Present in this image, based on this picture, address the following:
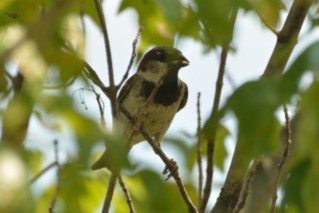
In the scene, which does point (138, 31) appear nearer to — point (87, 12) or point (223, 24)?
point (87, 12)

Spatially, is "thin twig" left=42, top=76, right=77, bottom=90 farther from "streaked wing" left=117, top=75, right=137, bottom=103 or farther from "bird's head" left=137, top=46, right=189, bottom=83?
"streaked wing" left=117, top=75, right=137, bottom=103

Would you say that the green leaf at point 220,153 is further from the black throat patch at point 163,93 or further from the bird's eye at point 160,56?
the bird's eye at point 160,56

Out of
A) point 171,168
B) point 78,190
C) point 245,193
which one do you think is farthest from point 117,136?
point 171,168

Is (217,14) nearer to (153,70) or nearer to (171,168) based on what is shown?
(171,168)

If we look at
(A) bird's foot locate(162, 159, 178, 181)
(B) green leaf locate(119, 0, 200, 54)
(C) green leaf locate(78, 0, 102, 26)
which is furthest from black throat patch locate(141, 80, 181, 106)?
(C) green leaf locate(78, 0, 102, 26)

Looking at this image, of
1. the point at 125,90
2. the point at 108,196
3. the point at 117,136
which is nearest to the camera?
the point at 117,136

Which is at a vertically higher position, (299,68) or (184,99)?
(299,68)

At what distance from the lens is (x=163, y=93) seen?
4.62 meters

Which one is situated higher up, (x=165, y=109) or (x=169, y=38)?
(x=169, y=38)

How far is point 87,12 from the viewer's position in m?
2.54

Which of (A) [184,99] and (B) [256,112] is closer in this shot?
(B) [256,112]

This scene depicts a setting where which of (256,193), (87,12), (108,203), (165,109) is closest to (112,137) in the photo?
(108,203)

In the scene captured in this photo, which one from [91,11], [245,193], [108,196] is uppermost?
[91,11]

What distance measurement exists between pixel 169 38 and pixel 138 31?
12.4 inches
